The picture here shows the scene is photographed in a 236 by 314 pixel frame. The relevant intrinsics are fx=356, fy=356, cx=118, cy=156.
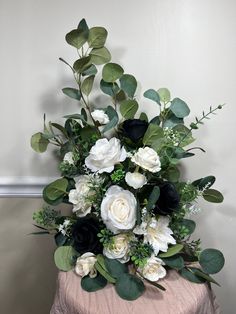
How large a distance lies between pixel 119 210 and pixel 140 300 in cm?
26

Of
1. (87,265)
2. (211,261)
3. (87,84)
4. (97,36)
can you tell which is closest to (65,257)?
(87,265)

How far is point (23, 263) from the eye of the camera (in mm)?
1438

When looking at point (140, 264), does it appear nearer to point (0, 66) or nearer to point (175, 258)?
point (175, 258)

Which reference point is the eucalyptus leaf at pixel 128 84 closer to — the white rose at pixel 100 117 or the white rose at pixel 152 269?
the white rose at pixel 100 117

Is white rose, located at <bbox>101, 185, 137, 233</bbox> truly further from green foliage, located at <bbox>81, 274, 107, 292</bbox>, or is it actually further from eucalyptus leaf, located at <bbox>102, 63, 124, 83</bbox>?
eucalyptus leaf, located at <bbox>102, 63, 124, 83</bbox>

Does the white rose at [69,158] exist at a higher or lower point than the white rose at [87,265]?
higher

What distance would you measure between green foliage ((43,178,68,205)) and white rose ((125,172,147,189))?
8.6 inches

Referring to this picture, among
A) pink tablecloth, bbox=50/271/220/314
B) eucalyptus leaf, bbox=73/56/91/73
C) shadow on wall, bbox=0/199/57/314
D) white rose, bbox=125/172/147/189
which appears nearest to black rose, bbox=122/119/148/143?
white rose, bbox=125/172/147/189

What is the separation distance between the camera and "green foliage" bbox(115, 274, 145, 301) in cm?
96

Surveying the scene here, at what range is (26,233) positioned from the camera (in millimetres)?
1415

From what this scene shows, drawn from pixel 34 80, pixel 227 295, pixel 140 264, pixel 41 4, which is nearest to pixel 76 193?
pixel 140 264

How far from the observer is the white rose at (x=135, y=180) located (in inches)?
38.2

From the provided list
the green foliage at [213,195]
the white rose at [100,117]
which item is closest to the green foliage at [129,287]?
the green foliage at [213,195]

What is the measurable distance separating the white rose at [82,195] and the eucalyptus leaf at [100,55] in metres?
0.37
